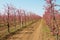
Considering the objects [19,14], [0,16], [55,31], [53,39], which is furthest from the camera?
[0,16]

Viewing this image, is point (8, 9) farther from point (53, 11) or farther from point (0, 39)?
point (53, 11)

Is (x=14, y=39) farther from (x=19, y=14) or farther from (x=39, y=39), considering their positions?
(x=19, y=14)

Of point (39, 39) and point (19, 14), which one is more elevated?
point (19, 14)

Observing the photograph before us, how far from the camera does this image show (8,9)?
35156 millimetres

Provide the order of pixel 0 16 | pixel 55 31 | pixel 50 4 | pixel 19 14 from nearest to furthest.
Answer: pixel 50 4
pixel 55 31
pixel 19 14
pixel 0 16

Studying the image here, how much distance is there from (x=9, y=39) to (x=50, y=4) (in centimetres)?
1184

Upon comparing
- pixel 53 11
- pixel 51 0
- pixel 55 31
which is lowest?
pixel 55 31

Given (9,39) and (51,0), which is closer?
(51,0)

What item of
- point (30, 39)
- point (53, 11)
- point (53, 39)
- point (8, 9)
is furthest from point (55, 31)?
point (8, 9)

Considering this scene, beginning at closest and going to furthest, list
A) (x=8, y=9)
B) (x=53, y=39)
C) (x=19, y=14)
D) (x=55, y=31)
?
(x=55, y=31) < (x=53, y=39) < (x=8, y=9) < (x=19, y=14)

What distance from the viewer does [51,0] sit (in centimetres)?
1695

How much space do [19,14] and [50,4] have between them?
38.7 metres

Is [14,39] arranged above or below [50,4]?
below

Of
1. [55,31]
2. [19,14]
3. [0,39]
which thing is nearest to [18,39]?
[0,39]
